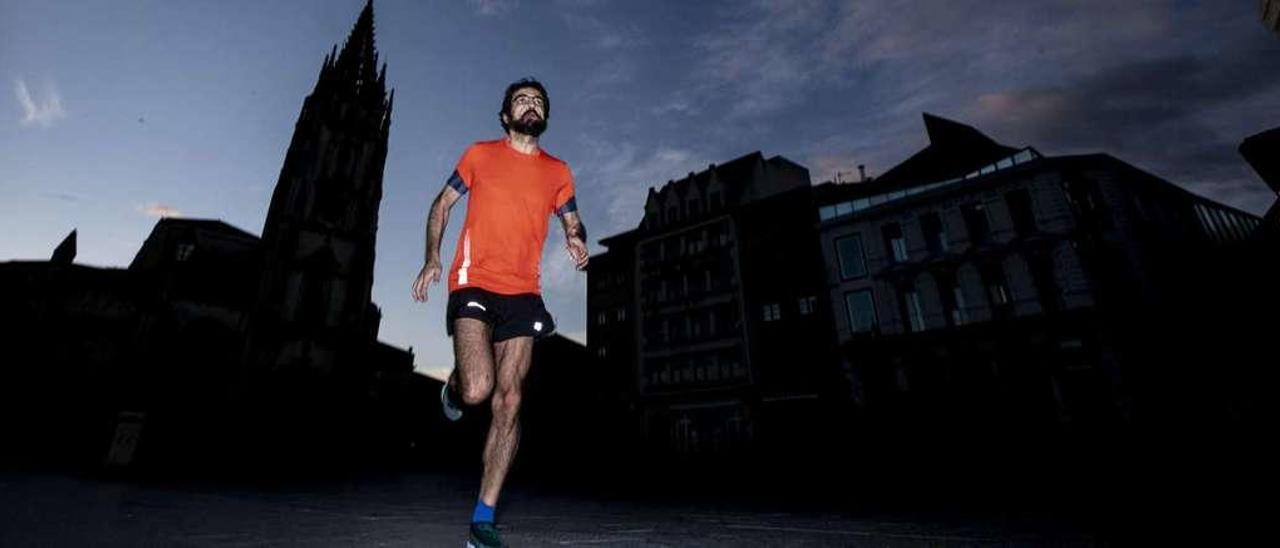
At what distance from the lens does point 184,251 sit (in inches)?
1067

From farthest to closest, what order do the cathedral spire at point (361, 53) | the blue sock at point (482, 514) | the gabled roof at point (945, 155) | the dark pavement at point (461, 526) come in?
the cathedral spire at point (361, 53) < the gabled roof at point (945, 155) < the dark pavement at point (461, 526) < the blue sock at point (482, 514)

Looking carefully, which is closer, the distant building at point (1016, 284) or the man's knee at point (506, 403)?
the man's knee at point (506, 403)

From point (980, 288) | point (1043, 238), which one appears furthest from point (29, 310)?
point (1043, 238)

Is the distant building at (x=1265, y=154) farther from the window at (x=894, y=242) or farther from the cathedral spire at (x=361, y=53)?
the cathedral spire at (x=361, y=53)

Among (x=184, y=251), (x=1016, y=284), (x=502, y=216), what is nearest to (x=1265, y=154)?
(x=1016, y=284)

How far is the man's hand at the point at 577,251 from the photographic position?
3.81 meters

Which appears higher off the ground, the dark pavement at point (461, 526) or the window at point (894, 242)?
the window at point (894, 242)

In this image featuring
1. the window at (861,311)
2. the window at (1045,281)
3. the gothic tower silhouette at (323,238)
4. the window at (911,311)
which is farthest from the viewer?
the window at (861,311)

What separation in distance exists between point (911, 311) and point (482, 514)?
2664cm

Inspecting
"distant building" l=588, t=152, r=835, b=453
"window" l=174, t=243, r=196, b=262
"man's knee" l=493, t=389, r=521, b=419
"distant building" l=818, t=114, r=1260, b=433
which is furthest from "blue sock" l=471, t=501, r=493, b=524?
"window" l=174, t=243, r=196, b=262

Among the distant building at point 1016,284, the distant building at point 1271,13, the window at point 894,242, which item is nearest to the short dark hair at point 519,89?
the distant building at point 1271,13

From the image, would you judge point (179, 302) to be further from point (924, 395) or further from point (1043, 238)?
point (1043, 238)

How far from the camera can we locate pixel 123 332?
23922 millimetres

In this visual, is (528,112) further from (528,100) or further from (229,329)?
(229,329)
